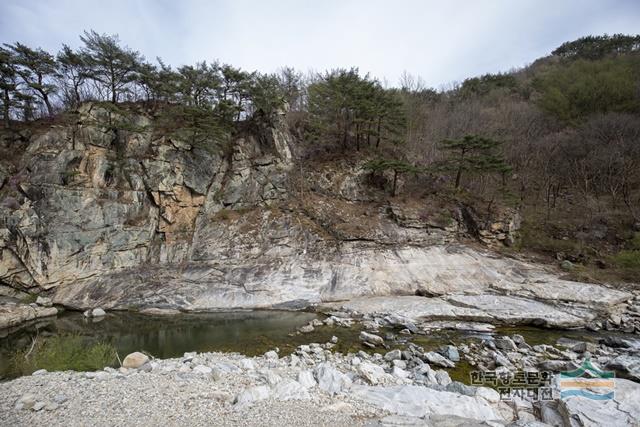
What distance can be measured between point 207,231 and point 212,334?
929cm

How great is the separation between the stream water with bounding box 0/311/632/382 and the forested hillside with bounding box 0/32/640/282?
27.4ft

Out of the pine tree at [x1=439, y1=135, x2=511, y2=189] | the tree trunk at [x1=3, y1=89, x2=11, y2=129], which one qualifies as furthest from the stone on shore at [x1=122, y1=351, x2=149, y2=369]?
the tree trunk at [x1=3, y1=89, x2=11, y2=129]

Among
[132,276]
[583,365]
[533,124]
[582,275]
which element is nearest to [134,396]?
[583,365]

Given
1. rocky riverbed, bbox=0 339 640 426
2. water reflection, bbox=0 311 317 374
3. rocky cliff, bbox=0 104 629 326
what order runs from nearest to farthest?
rocky riverbed, bbox=0 339 640 426
water reflection, bbox=0 311 317 374
rocky cliff, bbox=0 104 629 326

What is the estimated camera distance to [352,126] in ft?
86.5

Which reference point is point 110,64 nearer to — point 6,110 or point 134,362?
point 6,110

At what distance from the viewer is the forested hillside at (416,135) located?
63.6ft

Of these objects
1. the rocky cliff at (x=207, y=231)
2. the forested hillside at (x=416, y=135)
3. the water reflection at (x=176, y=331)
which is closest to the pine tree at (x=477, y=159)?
the forested hillside at (x=416, y=135)

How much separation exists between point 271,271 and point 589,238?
2139cm

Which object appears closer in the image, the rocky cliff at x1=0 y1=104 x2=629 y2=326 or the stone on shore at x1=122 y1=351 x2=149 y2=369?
the stone on shore at x1=122 y1=351 x2=149 y2=369

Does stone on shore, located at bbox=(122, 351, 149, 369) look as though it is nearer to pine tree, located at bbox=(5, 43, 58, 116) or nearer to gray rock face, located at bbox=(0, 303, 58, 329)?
gray rock face, located at bbox=(0, 303, 58, 329)

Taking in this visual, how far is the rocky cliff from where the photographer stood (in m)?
16.1

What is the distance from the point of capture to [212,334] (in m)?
12.4

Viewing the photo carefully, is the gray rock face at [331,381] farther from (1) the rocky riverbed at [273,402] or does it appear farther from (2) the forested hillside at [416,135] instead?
(2) the forested hillside at [416,135]
